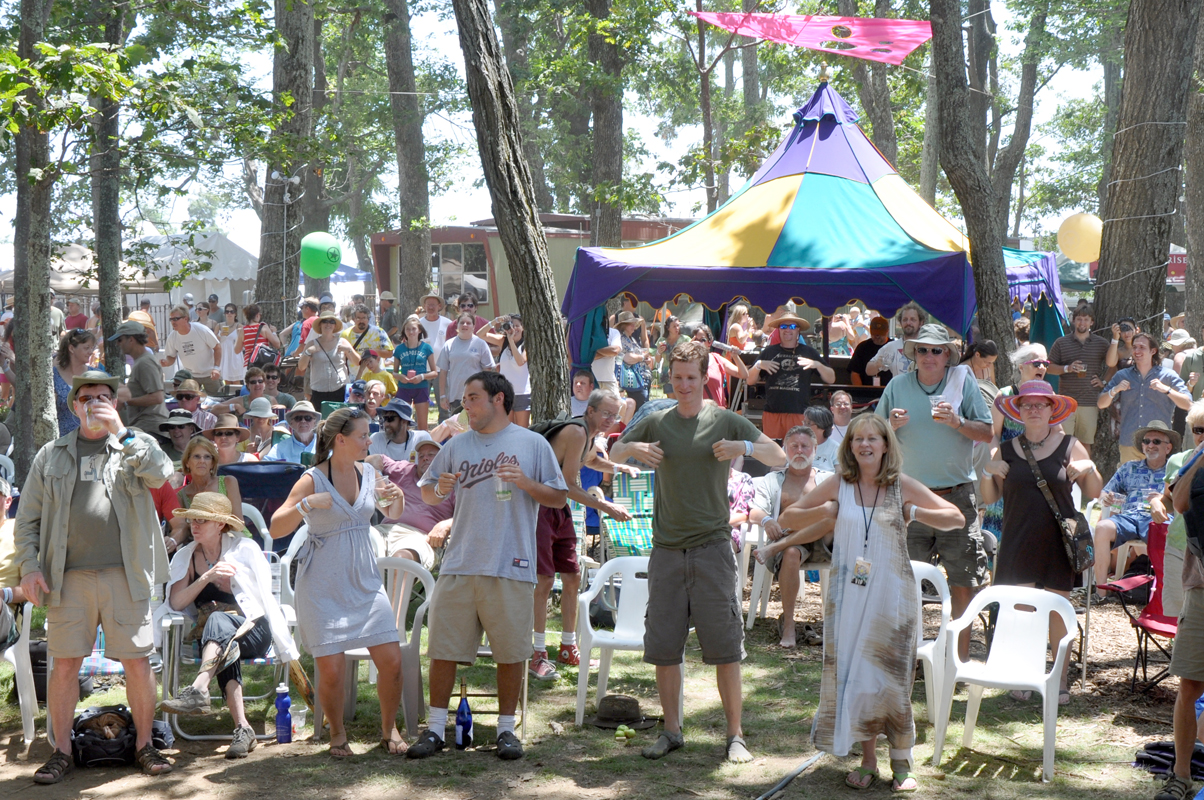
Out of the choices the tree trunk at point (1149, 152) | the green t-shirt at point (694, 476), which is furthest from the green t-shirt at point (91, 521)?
the tree trunk at point (1149, 152)

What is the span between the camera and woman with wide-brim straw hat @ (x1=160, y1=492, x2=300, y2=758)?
4.82 m

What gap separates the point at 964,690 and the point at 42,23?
7153 millimetres

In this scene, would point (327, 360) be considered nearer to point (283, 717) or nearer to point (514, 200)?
point (514, 200)

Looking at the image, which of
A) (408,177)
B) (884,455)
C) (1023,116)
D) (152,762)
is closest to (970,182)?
(884,455)

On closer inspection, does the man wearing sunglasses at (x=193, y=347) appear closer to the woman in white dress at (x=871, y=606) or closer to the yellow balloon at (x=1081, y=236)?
the woman in white dress at (x=871, y=606)

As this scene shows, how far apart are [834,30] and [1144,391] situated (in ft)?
19.5

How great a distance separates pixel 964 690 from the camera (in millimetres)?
5465

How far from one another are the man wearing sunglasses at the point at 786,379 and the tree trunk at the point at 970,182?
1.60 metres

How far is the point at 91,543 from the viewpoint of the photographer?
4395 mm

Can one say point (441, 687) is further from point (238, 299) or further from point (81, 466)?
point (238, 299)

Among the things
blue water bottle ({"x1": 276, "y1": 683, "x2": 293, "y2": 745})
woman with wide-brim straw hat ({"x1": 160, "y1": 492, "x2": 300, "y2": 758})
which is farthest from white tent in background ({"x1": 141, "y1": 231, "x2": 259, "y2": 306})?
blue water bottle ({"x1": 276, "y1": 683, "x2": 293, "y2": 745})

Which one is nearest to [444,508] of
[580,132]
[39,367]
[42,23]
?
[39,367]

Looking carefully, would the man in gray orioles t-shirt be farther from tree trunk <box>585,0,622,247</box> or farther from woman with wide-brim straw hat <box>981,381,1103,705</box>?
tree trunk <box>585,0,622,247</box>

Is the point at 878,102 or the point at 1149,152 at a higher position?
the point at 878,102
